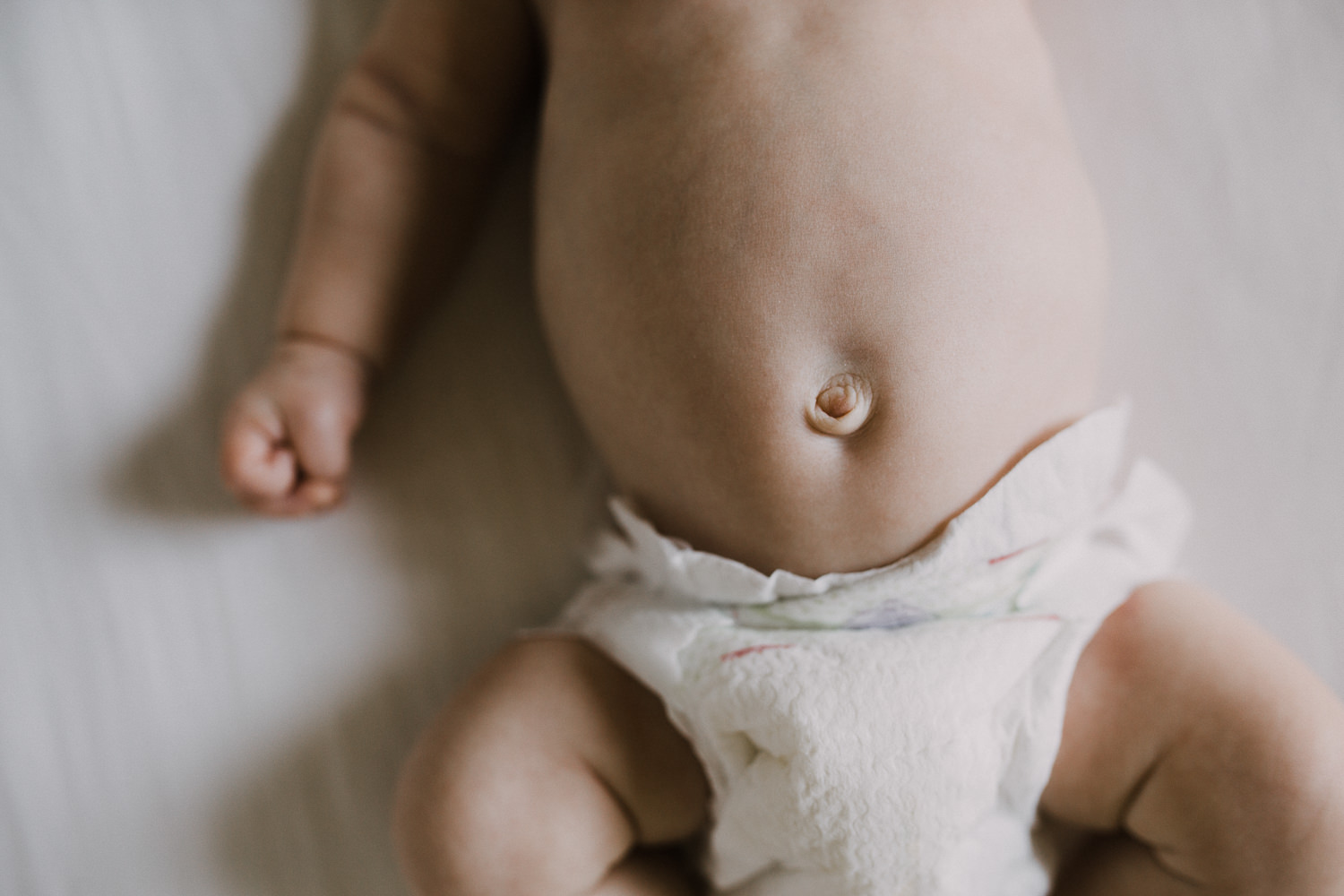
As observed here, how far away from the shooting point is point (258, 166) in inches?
33.3

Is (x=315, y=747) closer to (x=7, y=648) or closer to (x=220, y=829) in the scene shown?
(x=220, y=829)

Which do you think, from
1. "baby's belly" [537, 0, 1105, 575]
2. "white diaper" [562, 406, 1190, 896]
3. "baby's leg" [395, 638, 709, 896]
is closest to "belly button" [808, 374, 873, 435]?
"baby's belly" [537, 0, 1105, 575]

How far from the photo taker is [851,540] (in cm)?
66

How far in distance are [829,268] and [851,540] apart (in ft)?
0.63

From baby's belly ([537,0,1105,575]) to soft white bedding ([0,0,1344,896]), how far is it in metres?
0.22

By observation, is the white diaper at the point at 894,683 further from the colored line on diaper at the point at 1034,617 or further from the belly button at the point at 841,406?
the belly button at the point at 841,406

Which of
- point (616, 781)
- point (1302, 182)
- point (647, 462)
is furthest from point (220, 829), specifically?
point (1302, 182)

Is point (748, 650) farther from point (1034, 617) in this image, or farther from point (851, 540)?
point (1034, 617)

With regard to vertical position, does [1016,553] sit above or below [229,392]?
below

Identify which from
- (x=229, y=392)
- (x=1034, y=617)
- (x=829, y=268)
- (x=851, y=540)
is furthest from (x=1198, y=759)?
(x=229, y=392)

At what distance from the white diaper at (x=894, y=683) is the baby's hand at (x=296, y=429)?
26cm

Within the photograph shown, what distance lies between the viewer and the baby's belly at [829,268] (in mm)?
628

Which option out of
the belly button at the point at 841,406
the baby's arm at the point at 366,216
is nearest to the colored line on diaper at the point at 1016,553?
the belly button at the point at 841,406

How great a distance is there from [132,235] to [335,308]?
223 millimetres
